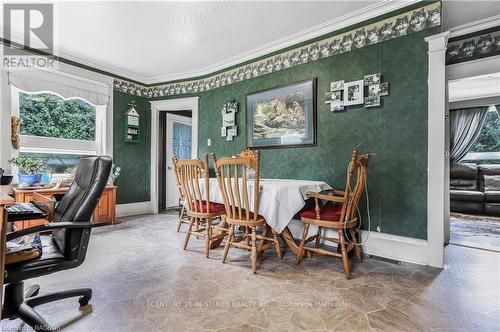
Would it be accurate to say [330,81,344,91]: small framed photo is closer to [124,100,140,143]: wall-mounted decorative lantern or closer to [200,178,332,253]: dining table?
[200,178,332,253]: dining table

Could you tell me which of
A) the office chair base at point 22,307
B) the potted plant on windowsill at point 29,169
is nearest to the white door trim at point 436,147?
the office chair base at point 22,307

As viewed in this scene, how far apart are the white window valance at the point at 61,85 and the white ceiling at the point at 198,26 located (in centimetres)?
35

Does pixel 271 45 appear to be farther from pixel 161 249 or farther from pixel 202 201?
pixel 161 249

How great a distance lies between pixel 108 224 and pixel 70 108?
2.01m

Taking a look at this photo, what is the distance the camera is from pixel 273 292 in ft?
6.03

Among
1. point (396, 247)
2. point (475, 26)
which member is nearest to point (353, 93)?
point (475, 26)

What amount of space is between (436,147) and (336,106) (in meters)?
1.11

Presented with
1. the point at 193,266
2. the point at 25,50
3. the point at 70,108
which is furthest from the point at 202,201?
the point at 25,50

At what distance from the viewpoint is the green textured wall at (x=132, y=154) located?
4.58 meters

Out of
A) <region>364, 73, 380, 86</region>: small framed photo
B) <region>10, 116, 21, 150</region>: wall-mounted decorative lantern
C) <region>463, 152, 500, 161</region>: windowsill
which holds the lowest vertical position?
<region>463, 152, 500, 161</region>: windowsill

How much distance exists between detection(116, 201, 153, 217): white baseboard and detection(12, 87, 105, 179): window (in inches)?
41.6

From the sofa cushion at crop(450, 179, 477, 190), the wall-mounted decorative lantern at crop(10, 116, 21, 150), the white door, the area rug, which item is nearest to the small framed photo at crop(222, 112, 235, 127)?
the white door

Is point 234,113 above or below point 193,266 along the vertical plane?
above

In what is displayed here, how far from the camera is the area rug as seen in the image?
308cm
